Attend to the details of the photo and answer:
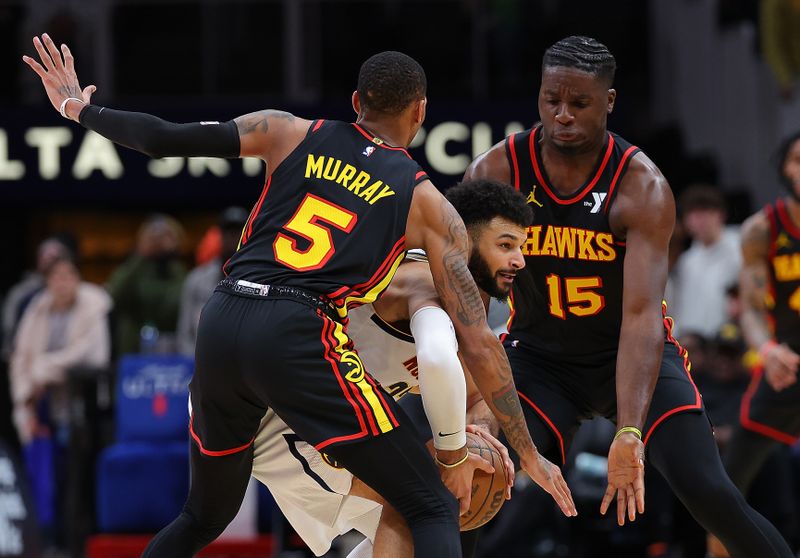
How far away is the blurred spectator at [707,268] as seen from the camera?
924cm

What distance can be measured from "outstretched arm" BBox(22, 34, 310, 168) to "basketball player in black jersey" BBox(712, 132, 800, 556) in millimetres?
3007

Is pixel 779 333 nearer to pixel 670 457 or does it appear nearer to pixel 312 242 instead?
pixel 670 457

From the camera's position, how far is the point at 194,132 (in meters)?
4.61

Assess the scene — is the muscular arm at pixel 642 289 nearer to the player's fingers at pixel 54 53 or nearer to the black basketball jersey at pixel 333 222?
the black basketball jersey at pixel 333 222

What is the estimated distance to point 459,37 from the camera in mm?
14008

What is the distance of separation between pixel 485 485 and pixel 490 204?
948 mm

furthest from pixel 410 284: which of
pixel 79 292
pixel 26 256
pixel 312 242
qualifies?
pixel 26 256

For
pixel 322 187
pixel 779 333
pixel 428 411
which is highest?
pixel 322 187

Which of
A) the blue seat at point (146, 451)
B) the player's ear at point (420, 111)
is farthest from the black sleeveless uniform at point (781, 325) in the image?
the blue seat at point (146, 451)

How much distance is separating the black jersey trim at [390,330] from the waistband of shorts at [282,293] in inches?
17.5

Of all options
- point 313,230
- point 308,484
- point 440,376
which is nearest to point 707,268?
point 308,484

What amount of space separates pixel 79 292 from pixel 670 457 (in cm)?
551

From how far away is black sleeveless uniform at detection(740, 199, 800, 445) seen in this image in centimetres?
678

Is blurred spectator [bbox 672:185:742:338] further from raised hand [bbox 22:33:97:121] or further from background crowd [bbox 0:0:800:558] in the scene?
raised hand [bbox 22:33:97:121]
